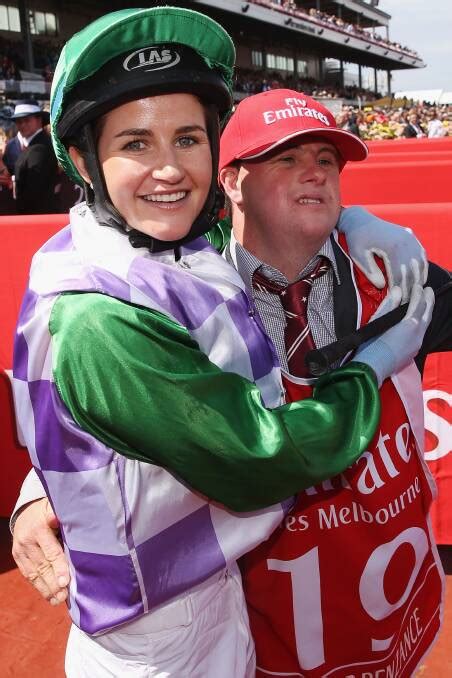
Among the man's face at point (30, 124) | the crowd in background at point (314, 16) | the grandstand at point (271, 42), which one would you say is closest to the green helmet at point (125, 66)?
the man's face at point (30, 124)

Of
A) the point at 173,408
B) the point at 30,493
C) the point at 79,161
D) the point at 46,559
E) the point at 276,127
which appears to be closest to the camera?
the point at 173,408

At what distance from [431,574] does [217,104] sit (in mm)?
1301

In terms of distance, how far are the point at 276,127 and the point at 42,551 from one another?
3.65ft

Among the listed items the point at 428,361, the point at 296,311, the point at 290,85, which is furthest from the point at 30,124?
the point at 290,85

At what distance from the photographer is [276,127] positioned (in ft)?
5.39

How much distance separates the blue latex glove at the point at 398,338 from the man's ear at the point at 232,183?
481 millimetres

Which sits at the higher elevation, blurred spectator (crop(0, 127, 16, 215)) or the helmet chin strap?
the helmet chin strap

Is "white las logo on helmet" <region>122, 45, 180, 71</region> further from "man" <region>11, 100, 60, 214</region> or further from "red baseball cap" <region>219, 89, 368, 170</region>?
"man" <region>11, 100, 60, 214</region>

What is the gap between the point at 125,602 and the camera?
123 centimetres

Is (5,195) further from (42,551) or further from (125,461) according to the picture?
(125,461)

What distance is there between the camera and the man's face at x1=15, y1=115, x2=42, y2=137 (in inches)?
266

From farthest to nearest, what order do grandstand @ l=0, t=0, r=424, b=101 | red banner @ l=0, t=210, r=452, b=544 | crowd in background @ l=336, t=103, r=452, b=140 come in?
1. grandstand @ l=0, t=0, r=424, b=101
2. crowd in background @ l=336, t=103, r=452, b=140
3. red banner @ l=0, t=210, r=452, b=544

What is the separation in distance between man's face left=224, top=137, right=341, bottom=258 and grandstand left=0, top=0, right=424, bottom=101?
71.9ft

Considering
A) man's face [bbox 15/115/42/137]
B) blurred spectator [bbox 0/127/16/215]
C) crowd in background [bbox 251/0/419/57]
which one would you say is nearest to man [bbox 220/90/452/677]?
blurred spectator [bbox 0/127/16/215]
